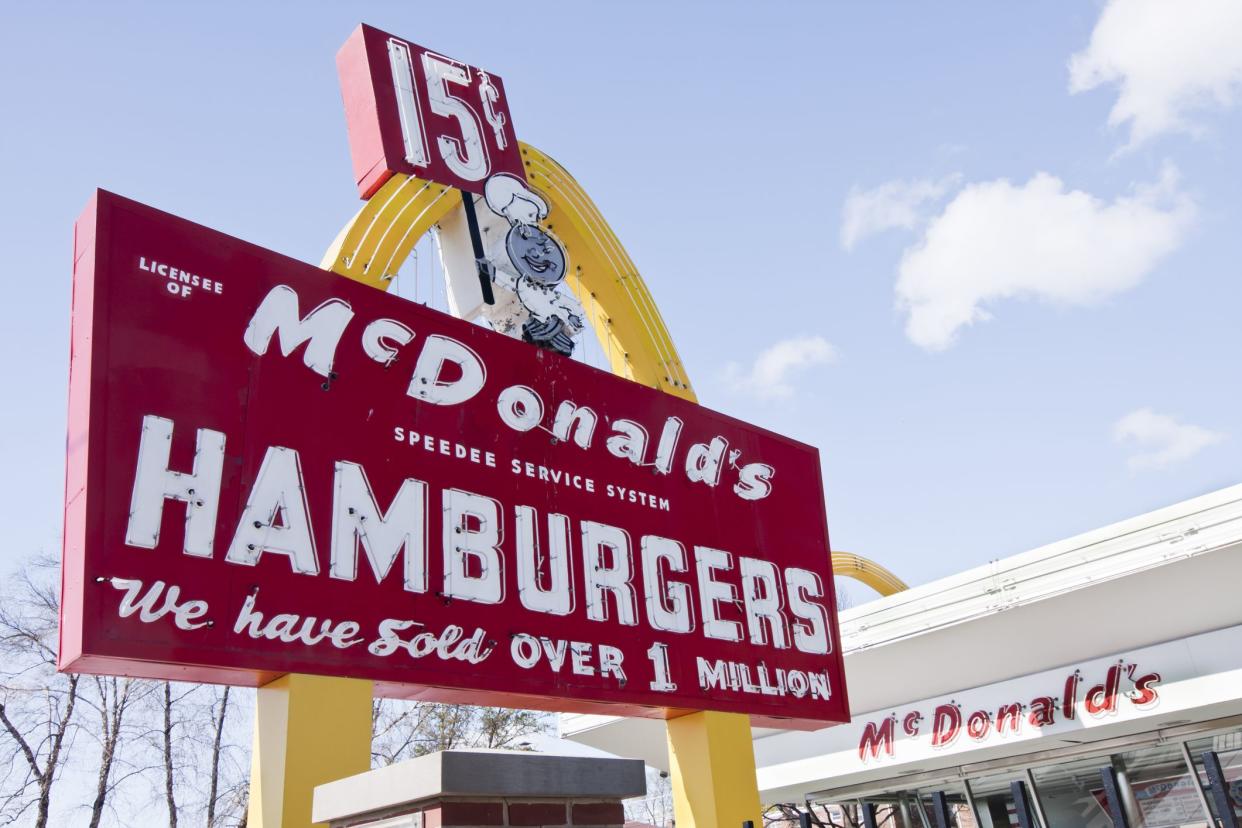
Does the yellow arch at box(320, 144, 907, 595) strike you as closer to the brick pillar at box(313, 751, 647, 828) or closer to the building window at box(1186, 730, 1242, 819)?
the building window at box(1186, 730, 1242, 819)

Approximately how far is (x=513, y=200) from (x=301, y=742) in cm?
628

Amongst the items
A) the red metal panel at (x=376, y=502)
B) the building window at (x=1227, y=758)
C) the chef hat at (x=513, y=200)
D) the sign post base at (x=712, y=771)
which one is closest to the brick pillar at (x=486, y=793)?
the red metal panel at (x=376, y=502)

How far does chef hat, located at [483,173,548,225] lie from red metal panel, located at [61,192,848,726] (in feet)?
6.35

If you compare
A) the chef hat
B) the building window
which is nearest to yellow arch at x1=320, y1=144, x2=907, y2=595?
the chef hat

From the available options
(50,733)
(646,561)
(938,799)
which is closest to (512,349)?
(646,561)

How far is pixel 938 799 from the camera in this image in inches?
194

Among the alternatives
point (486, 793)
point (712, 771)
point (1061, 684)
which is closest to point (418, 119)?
point (712, 771)

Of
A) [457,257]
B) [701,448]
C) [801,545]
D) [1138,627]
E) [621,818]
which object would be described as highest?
[457,257]

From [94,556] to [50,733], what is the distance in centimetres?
1992

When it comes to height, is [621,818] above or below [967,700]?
below

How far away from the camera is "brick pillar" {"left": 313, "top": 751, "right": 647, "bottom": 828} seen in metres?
3.75

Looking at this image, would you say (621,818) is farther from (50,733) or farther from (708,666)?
(50,733)

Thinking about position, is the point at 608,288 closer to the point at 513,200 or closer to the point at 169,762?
the point at 513,200

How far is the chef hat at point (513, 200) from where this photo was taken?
39.6 ft
